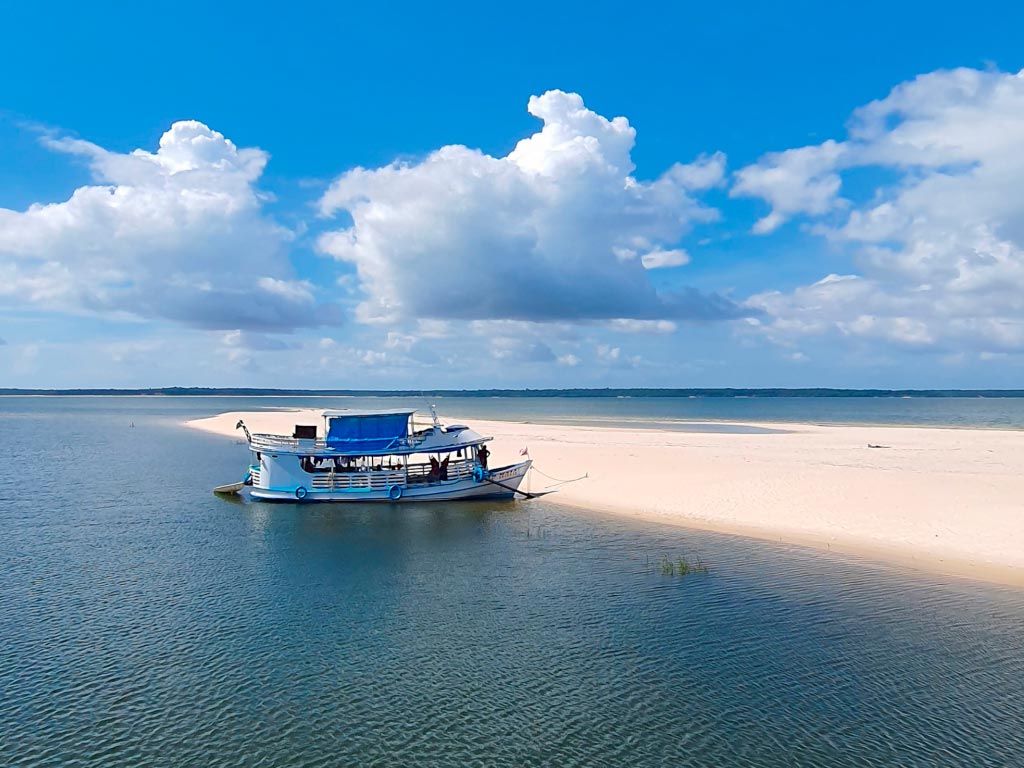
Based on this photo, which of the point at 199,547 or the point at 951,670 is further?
the point at 199,547

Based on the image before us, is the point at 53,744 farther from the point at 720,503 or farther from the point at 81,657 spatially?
the point at 720,503

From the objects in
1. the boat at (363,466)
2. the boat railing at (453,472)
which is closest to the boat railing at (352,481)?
the boat at (363,466)

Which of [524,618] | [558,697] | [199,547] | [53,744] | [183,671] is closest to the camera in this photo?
[53,744]

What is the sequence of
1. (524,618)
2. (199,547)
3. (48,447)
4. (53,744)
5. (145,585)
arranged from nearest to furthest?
(53,744) < (524,618) < (145,585) < (199,547) < (48,447)

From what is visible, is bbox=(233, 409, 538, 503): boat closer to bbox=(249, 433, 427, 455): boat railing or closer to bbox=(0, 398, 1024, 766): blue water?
bbox=(249, 433, 427, 455): boat railing

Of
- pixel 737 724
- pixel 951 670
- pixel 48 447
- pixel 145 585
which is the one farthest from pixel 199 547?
pixel 48 447

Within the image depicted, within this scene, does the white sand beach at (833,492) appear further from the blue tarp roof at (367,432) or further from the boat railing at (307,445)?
the blue tarp roof at (367,432)

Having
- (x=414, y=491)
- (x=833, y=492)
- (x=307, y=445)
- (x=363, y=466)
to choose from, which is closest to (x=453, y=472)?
(x=414, y=491)
